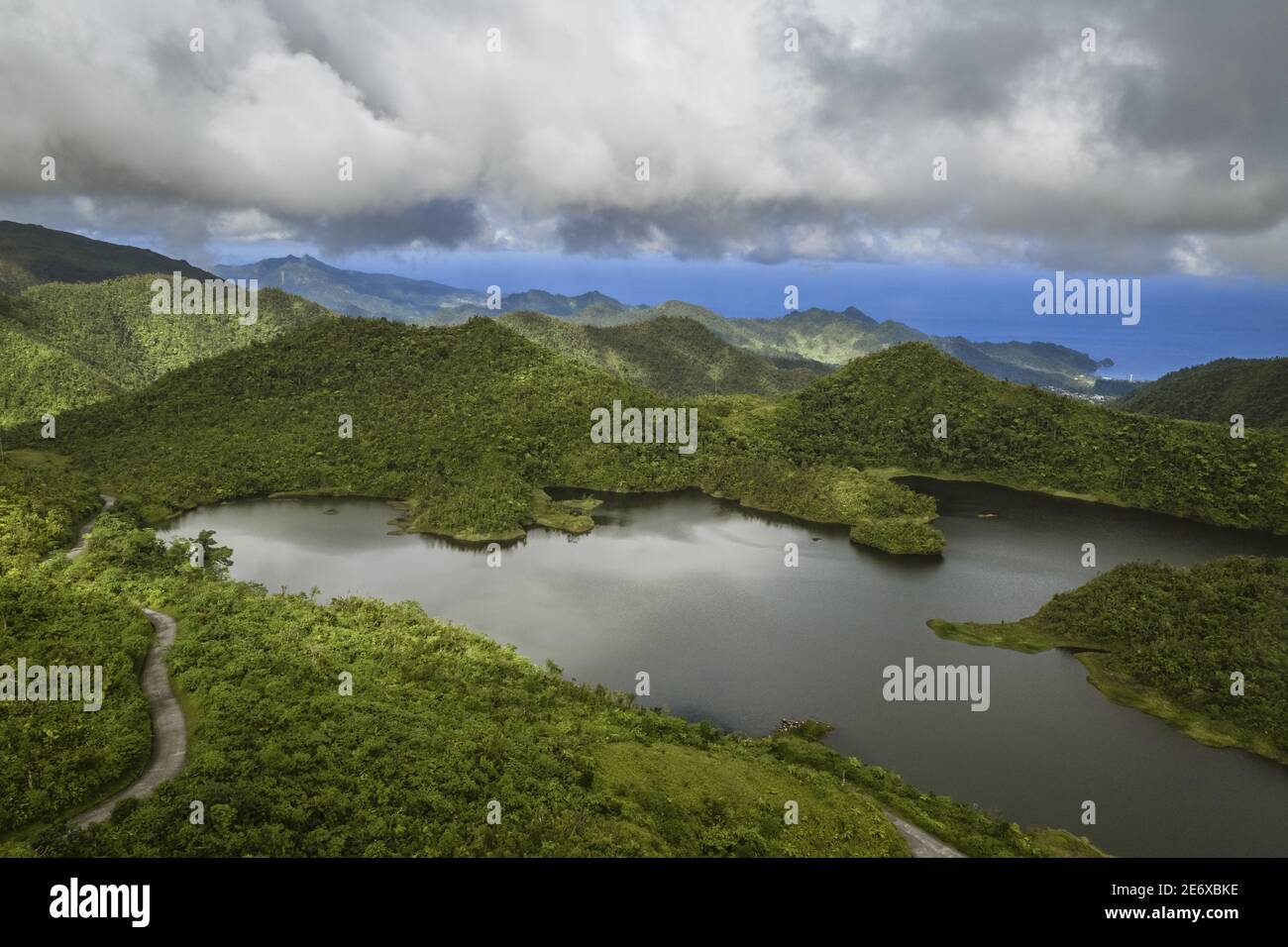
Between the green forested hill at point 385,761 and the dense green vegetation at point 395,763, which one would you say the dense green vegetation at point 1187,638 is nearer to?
the dense green vegetation at point 395,763

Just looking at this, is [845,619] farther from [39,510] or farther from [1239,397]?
[1239,397]

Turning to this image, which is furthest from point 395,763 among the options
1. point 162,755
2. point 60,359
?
point 60,359

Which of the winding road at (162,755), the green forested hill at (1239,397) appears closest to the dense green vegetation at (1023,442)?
the green forested hill at (1239,397)

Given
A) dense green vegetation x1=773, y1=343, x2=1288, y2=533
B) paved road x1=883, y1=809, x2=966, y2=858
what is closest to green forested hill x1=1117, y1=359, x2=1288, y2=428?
dense green vegetation x1=773, y1=343, x2=1288, y2=533

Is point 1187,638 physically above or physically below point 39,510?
below
